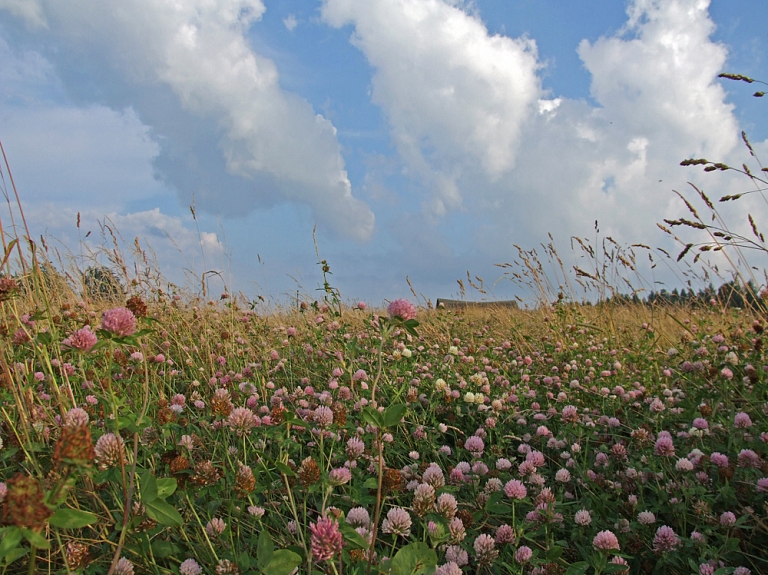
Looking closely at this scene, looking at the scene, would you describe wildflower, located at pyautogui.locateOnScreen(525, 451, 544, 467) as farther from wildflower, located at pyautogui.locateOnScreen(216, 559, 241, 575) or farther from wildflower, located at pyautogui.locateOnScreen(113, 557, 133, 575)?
wildflower, located at pyautogui.locateOnScreen(113, 557, 133, 575)

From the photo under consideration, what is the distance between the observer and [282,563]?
4.48 feet

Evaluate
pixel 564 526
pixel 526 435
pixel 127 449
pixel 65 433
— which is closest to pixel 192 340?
pixel 127 449

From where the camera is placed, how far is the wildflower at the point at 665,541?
6.07 ft

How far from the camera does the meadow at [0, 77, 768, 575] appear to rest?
149 centimetres

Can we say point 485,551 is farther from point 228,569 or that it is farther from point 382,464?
point 228,569

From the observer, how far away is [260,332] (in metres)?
5.40

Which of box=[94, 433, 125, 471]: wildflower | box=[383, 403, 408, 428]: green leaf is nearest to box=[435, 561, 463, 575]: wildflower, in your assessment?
box=[383, 403, 408, 428]: green leaf

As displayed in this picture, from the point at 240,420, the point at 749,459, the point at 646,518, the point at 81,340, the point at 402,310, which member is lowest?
the point at 646,518

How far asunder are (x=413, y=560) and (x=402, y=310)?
0.70 m

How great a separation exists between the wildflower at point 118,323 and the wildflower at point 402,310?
794 millimetres

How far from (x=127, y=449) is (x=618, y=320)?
5.97m

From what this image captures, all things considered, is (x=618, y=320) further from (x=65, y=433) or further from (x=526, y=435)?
(x=65, y=433)

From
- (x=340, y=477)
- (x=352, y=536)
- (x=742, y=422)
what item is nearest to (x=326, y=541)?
(x=352, y=536)

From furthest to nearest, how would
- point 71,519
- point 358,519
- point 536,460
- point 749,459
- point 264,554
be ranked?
point 536,460 → point 749,459 → point 358,519 → point 264,554 → point 71,519
